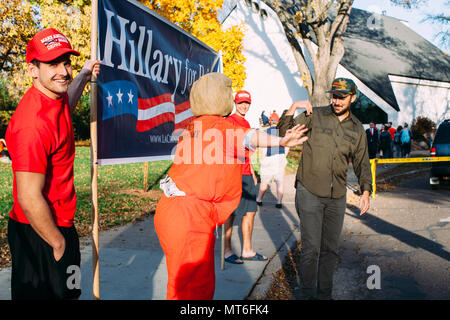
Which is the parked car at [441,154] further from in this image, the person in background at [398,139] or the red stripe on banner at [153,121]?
the person in background at [398,139]

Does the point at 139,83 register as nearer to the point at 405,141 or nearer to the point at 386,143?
the point at 386,143

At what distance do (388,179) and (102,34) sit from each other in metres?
12.5

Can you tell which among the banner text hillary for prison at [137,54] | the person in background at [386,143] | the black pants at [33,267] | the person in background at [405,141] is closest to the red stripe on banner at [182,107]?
the banner text hillary for prison at [137,54]

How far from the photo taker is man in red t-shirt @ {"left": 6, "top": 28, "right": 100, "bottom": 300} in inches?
81.6

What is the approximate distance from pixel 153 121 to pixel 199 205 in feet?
7.65

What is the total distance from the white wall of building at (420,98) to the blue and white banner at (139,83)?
2783cm

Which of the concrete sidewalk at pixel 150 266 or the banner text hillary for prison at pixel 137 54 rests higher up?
the banner text hillary for prison at pixel 137 54

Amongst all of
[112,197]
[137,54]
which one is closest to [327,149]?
[137,54]

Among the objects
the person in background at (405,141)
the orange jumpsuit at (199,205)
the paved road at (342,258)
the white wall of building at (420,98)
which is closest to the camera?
the orange jumpsuit at (199,205)

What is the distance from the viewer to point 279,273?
4.61 meters

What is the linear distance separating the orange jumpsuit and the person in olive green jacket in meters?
1.37

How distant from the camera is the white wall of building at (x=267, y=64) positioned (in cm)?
3084

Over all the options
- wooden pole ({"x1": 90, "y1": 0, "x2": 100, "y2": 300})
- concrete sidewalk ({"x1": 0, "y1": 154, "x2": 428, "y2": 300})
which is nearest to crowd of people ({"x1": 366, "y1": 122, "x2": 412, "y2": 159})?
concrete sidewalk ({"x1": 0, "y1": 154, "x2": 428, "y2": 300})

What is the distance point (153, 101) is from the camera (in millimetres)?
4426
